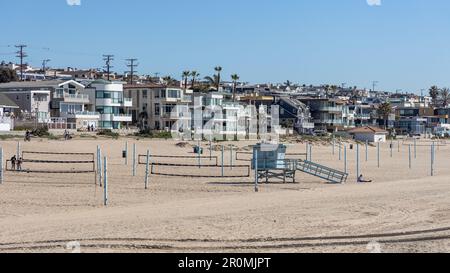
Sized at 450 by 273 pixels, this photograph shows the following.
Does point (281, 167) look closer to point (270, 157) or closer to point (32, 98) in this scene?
point (270, 157)

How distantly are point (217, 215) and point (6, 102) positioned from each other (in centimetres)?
5422

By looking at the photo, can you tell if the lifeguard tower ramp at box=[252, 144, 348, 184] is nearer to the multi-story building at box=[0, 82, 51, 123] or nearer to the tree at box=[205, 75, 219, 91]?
the multi-story building at box=[0, 82, 51, 123]

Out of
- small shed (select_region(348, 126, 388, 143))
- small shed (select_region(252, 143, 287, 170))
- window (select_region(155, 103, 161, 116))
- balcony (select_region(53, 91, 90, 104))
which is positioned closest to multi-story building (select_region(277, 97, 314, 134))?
small shed (select_region(348, 126, 388, 143))

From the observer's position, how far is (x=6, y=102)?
217 ft

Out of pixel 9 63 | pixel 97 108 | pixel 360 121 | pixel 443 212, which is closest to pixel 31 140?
pixel 97 108

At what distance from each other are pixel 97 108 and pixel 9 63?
281ft

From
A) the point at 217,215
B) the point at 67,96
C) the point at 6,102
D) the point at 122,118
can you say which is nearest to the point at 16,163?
the point at 217,215

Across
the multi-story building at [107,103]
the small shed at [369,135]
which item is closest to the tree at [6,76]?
the multi-story building at [107,103]

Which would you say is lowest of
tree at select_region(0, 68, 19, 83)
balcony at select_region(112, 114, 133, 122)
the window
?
balcony at select_region(112, 114, 133, 122)

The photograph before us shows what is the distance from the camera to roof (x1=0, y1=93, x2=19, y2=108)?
214ft

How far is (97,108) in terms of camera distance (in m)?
73.6

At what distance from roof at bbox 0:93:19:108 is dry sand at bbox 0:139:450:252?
127 feet

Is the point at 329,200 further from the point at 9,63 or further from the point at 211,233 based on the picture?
the point at 9,63

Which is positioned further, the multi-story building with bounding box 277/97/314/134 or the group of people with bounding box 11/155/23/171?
the multi-story building with bounding box 277/97/314/134
